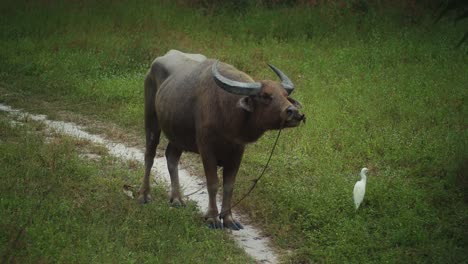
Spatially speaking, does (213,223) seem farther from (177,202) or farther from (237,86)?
(237,86)

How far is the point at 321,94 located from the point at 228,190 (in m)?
5.18

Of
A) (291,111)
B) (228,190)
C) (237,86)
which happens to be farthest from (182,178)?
(291,111)

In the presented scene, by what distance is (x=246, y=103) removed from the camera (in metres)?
6.58

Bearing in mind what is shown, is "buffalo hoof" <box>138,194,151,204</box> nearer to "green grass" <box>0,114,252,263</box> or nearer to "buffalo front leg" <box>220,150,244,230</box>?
"green grass" <box>0,114,252,263</box>

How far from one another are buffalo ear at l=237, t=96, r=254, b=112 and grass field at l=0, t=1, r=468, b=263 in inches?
54.6

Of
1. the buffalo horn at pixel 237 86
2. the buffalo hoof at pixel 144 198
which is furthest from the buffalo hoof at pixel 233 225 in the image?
the buffalo horn at pixel 237 86

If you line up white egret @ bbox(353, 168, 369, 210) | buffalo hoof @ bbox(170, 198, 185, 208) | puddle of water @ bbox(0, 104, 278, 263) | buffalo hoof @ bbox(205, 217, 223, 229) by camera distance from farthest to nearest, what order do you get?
buffalo hoof @ bbox(170, 198, 185, 208), white egret @ bbox(353, 168, 369, 210), buffalo hoof @ bbox(205, 217, 223, 229), puddle of water @ bbox(0, 104, 278, 263)

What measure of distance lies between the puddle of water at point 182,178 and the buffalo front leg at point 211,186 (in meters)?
0.23

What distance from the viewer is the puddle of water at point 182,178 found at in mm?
6936

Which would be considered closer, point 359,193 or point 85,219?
point 85,219

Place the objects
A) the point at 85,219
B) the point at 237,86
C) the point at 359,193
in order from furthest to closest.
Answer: the point at 359,193, the point at 85,219, the point at 237,86

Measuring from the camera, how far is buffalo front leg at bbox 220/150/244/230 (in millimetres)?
7227

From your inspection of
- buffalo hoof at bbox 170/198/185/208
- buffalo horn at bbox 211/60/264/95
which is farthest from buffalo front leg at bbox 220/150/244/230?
buffalo horn at bbox 211/60/264/95

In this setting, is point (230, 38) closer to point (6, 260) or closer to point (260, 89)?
point (260, 89)
